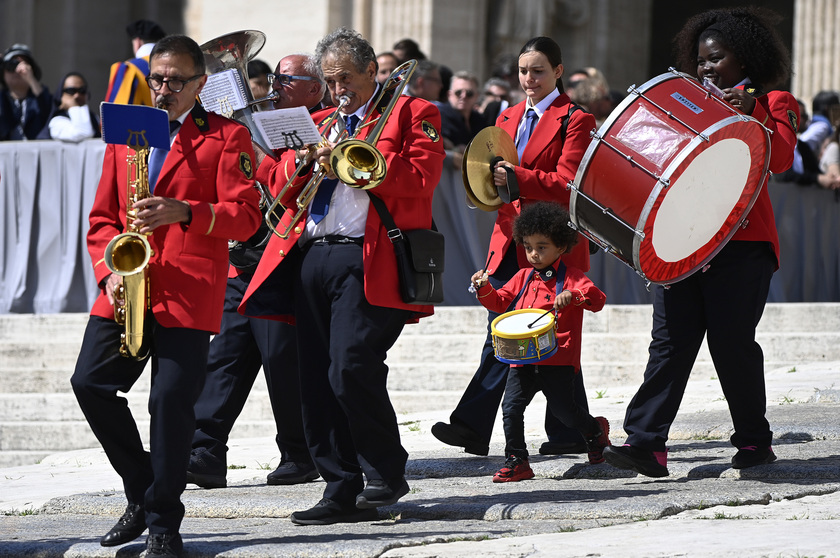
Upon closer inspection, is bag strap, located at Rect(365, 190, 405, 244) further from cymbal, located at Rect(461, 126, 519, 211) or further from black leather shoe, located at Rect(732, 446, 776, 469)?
black leather shoe, located at Rect(732, 446, 776, 469)

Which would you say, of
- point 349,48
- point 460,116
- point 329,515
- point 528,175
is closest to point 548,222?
point 528,175

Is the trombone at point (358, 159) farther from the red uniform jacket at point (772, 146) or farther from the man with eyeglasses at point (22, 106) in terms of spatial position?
the man with eyeglasses at point (22, 106)

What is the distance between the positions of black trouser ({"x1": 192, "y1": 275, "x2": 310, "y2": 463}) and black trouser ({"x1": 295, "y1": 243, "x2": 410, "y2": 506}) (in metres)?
1.04

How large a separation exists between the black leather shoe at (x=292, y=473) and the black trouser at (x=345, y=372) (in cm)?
107

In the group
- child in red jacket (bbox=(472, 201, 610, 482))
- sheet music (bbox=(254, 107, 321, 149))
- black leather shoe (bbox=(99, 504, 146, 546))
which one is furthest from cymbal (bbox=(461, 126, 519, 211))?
black leather shoe (bbox=(99, 504, 146, 546))

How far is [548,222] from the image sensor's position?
6.52m

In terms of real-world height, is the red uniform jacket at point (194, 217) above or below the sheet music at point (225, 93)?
below

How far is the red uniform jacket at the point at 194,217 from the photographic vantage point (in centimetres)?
496

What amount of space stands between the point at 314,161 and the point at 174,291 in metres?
0.95

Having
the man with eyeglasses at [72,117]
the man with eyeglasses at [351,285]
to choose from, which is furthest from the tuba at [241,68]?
the man with eyeglasses at [72,117]

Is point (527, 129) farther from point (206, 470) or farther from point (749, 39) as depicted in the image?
point (206, 470)

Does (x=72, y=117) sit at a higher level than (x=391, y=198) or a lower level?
higher

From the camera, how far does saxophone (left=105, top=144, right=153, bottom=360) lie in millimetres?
4820

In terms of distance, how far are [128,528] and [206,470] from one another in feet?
5.27
